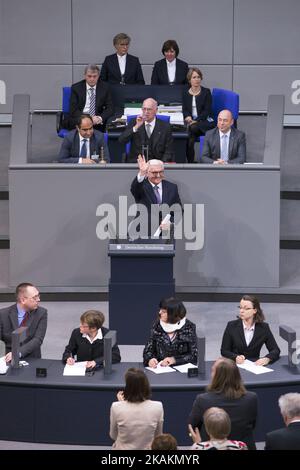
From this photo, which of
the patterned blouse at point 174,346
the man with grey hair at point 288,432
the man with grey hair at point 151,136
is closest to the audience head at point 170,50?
the man with grey hair at point 151,136

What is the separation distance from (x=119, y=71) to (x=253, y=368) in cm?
662

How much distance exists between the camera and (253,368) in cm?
802

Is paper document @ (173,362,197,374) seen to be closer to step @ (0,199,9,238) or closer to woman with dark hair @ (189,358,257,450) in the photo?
woman with dark hair @ (189,358,257,450)

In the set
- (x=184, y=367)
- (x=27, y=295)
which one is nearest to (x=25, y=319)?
(x=27, y=295)

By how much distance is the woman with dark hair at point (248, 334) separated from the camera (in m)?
8.33

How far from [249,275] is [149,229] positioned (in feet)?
4.28

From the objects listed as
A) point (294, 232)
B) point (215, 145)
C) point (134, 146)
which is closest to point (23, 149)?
point (134, 146)

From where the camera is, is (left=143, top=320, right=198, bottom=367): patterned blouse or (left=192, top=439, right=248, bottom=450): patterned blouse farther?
(left=143, top=320, right=198, bottom=367): patterned blouse

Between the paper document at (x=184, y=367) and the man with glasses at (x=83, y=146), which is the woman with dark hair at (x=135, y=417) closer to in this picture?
the paper document at (x=184, y=367)

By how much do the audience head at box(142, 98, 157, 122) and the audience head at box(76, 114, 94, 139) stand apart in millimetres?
610

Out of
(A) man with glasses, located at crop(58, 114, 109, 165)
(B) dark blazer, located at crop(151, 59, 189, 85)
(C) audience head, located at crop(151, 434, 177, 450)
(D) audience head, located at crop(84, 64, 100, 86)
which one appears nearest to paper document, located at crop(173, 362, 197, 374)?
(C) audience head, located at crop(151, 434, 177, 450)

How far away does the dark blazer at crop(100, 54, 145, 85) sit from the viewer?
13.7 m

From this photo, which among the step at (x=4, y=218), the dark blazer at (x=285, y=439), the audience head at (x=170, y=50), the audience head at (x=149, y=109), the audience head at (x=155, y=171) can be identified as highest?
the audience head at (x=170, y=50)

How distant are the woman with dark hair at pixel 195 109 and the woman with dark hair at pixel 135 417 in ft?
21.0
